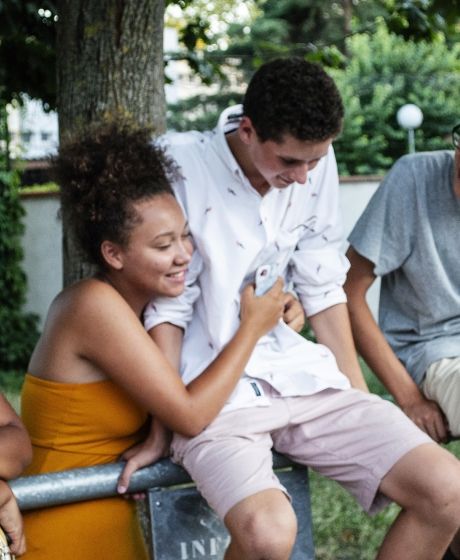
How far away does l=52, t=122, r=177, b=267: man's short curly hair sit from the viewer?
258 centimetres

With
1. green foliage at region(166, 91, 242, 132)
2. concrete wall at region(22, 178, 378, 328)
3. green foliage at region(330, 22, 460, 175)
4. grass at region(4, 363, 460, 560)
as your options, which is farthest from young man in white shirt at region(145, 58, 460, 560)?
green foliage at region(166, 91, 242, 132)

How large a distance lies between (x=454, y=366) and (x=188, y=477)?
1.01m

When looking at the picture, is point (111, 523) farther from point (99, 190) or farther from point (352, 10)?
point (352, 10)

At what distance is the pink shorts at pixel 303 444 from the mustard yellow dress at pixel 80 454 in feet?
0.57

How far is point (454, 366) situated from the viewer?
3.18 m

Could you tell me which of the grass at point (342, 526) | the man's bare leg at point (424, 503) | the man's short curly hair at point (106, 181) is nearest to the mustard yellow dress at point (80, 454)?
the man's short curly hair at point (106, 181)

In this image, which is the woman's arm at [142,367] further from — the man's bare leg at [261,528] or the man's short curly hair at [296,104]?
the man's short curly hair at [296,104]

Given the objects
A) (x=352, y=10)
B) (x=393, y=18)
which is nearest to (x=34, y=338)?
(x=393, y=18)

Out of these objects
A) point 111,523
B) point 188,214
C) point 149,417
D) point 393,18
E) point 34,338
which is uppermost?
point 393,18

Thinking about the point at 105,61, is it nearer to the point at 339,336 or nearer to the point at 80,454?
the point at 339,336

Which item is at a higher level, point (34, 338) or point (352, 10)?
point (352, 10)

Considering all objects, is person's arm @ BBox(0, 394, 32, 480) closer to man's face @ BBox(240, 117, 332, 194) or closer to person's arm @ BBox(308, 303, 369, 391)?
man's face @ BBox(240, 117, 332, 194)

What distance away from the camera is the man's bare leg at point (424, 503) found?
249 cm

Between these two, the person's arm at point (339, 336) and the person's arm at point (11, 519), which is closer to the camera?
the person's arm at point (11, 519)
